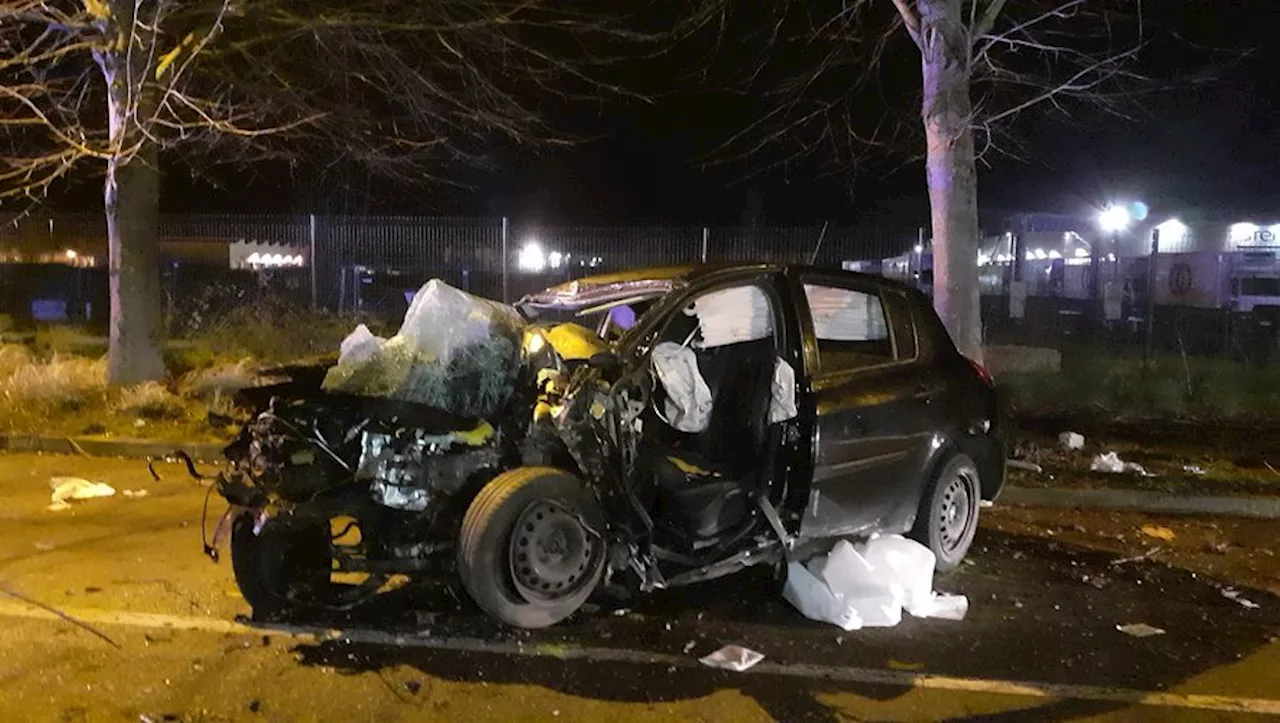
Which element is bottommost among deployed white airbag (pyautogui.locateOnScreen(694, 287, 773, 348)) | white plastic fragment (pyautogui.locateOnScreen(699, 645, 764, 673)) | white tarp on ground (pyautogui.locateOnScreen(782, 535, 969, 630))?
white plastic fragment (pyautogui.locateOnScreen(699, 645, 764, 673))

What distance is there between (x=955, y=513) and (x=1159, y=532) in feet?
7.27

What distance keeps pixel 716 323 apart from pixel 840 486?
1.09m

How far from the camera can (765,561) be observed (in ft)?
18.9

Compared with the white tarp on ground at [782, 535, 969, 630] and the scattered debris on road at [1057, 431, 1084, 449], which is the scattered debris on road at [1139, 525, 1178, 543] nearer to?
the scattered debris on road at [1057, 431, 1084, 449]

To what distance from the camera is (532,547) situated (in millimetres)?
5156

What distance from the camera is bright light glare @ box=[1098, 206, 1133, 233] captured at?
1033 inches

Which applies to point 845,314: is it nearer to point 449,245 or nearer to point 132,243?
point 132,243

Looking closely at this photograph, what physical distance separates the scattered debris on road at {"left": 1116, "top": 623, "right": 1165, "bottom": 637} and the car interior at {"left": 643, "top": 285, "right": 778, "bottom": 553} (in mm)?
1975

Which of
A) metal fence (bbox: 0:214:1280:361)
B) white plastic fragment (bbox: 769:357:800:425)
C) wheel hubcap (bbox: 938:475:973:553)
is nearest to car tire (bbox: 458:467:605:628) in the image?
white plastic fragment (bbox: 769:357:800:425)

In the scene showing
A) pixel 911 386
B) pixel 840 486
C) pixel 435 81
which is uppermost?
pixel 435 81

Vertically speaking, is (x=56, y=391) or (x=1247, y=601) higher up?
(x=56, y=391)

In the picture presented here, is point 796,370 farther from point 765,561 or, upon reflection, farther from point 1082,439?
point 1082,439

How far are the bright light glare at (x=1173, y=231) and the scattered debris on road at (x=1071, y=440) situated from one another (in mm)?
23014

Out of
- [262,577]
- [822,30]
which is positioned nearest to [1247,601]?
[262,577]
